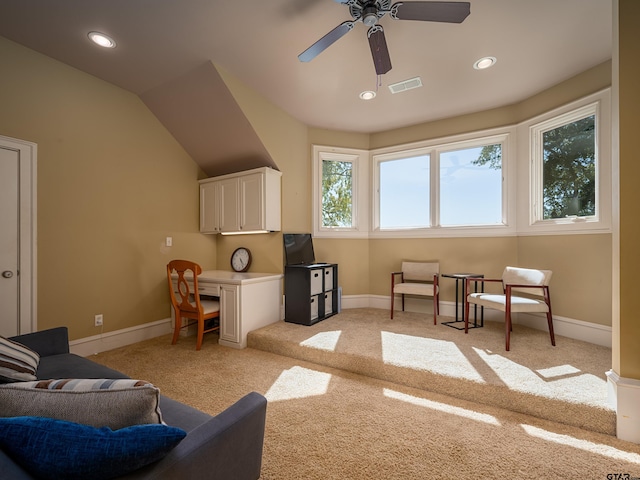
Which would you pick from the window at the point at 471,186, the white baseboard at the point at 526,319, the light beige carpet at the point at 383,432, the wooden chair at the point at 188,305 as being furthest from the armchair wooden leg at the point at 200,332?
the window at the point at 471,186

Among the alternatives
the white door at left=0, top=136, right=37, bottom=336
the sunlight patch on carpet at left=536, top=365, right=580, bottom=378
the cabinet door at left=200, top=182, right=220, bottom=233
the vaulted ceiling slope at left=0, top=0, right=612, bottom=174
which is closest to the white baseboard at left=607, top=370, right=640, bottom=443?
the sunlight patch on carpet at left=536, top=365, right=580, bottom=378

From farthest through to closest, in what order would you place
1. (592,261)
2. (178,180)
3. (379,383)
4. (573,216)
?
(178,180)
(573,216)
(592,261)
(379,383)

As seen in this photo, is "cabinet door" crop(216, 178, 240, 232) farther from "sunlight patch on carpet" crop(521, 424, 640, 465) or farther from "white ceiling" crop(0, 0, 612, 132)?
"sunlight patch on carpet" crop(521, 424, 640, 465)

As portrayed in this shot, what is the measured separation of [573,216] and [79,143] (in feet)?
17.4

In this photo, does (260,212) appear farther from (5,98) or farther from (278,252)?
(5,98)

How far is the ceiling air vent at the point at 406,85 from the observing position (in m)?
3.09

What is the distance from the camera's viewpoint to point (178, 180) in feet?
12.7

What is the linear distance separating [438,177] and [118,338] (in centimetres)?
457

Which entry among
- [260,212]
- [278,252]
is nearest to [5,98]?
[260,212]

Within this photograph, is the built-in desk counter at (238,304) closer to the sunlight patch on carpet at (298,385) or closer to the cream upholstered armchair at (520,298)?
the sunlight patch on carpet at (298,385)

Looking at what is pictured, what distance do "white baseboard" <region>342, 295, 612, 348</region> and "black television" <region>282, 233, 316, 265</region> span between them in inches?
36.4

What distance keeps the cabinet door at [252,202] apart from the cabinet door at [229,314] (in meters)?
0.87

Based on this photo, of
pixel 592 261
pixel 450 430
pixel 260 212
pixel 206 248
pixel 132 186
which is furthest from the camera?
pixel 206 248

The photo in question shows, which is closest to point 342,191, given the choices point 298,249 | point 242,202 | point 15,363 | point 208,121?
point 298,249
